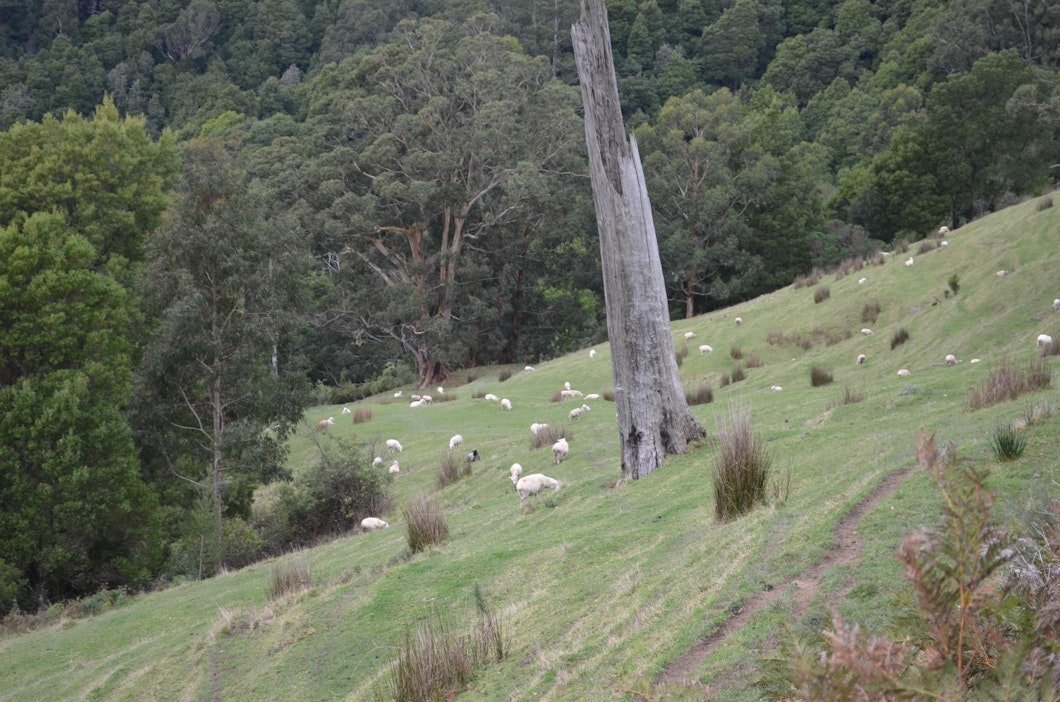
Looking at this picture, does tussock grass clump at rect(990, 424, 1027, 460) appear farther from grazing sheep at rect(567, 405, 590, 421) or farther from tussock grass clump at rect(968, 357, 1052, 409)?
grazing sheep at rect(567, 405, 590, 421)

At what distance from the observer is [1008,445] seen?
6.48m

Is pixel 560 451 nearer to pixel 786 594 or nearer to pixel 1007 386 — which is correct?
pixel 1007 386

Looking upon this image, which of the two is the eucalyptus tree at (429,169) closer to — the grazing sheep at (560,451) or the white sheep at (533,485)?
the grazing sheep at (560,451)

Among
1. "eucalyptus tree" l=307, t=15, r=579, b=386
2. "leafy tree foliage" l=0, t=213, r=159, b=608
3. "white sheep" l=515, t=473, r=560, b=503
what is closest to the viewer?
"white sheep" l=515, t=473, r=560, b=503

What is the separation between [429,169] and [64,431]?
26.0m

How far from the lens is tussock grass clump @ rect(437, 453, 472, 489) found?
17828mm

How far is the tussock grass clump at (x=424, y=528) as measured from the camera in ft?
36.1

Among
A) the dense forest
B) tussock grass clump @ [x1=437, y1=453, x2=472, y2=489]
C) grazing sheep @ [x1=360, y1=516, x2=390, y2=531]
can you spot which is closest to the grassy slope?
tussock grass clump @ [x1=437, y1=453, x2=472, y2=489]

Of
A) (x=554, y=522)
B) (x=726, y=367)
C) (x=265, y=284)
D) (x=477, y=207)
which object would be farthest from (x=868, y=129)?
(x=554, y=522)

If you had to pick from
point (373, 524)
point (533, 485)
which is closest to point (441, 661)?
point (533, 485)

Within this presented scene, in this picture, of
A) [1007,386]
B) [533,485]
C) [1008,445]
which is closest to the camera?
[1008,445]

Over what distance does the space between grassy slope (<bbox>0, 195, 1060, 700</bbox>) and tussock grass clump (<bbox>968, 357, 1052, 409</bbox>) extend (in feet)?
1.06

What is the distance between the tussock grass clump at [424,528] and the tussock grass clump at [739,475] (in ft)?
13.7

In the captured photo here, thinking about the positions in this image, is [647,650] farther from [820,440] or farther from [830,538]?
[820,440]
